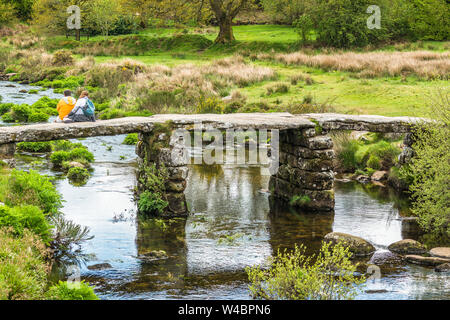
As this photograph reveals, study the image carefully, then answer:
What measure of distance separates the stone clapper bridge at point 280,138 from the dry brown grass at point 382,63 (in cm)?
1406

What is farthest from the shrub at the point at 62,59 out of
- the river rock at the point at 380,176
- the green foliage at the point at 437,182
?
the green foliage at the point at 437,182

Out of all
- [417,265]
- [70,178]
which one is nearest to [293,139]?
[417,265]

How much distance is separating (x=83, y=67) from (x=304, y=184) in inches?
1099

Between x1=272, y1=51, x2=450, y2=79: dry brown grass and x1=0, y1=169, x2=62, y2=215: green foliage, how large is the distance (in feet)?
69.6

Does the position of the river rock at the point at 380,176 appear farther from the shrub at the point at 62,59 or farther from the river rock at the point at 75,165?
the shrub at the point at 62,59

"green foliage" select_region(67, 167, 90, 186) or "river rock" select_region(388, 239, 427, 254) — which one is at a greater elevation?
"green foliage" select_region(67, 167, 90, 186)

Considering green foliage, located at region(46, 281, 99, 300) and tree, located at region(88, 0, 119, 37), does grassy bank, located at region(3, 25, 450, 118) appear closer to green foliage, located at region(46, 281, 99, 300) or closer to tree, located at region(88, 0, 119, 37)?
tree, located at region(88, 0, 119, 37)

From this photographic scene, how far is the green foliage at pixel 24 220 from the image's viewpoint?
427 inches

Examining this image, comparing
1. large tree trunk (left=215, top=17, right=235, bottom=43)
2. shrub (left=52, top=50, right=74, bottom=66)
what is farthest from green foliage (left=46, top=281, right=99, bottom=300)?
large tree trunk (left=215, top=17, right=235, bottom=43)

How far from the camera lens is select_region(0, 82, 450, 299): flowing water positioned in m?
11.0

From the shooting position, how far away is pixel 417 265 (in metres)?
12.3

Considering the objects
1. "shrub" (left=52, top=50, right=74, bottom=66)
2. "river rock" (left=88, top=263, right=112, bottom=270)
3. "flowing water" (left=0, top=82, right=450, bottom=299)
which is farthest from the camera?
"shrub" (left=52, top=50, right=74, bottom=66)

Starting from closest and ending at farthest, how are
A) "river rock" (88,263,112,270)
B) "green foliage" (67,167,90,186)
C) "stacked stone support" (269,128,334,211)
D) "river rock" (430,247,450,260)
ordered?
"river rock" (88,263,112,270) < "river rock" (430,247,450,260) < "stacked stone support" (269,128,334,211) < "green foliage" (67,167,90,186)

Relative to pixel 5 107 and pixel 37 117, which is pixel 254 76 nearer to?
pixel 37 117
